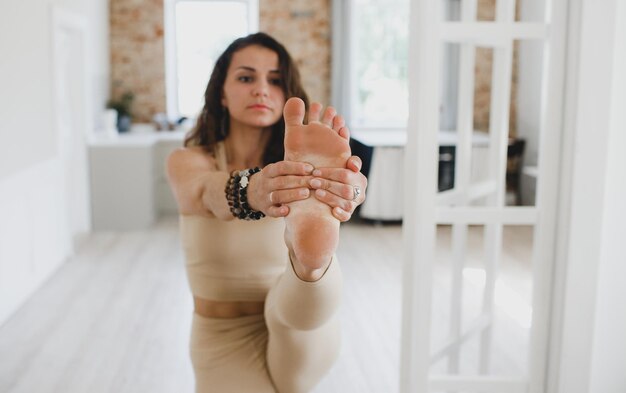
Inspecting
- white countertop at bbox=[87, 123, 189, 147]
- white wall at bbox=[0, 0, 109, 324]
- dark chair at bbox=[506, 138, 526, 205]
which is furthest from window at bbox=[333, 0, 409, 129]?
white wall at bbox=[0, 0, 109, 324]

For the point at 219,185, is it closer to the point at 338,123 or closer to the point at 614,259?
the point at 338,123

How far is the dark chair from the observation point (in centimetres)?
699

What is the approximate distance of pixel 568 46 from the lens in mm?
1900

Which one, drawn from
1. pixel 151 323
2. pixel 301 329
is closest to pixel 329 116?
pixel 301 329

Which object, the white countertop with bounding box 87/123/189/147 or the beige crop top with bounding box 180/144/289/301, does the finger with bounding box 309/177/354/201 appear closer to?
the beige crop top with bounding box 180/144/289/301

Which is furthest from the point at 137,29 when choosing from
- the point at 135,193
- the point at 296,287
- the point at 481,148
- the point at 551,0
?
the point at 296,287

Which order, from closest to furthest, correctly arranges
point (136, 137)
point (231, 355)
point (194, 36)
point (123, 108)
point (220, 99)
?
point (231, 355) < point (220, 99) < point (136, 137) < point (123, 108) < point (194, 36)

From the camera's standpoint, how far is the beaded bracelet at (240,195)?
1.33 meters

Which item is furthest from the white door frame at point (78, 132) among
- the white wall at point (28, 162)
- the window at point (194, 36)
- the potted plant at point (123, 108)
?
the window at point (194, 36)

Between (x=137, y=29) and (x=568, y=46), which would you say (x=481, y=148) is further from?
(x=568, y=46)

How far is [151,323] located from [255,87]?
2.81m

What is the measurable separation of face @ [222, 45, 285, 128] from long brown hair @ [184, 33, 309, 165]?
16 millimetres

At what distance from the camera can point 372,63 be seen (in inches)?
312

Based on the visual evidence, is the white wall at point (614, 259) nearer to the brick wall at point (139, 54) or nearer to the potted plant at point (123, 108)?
the potted plant at point (123, 108)
